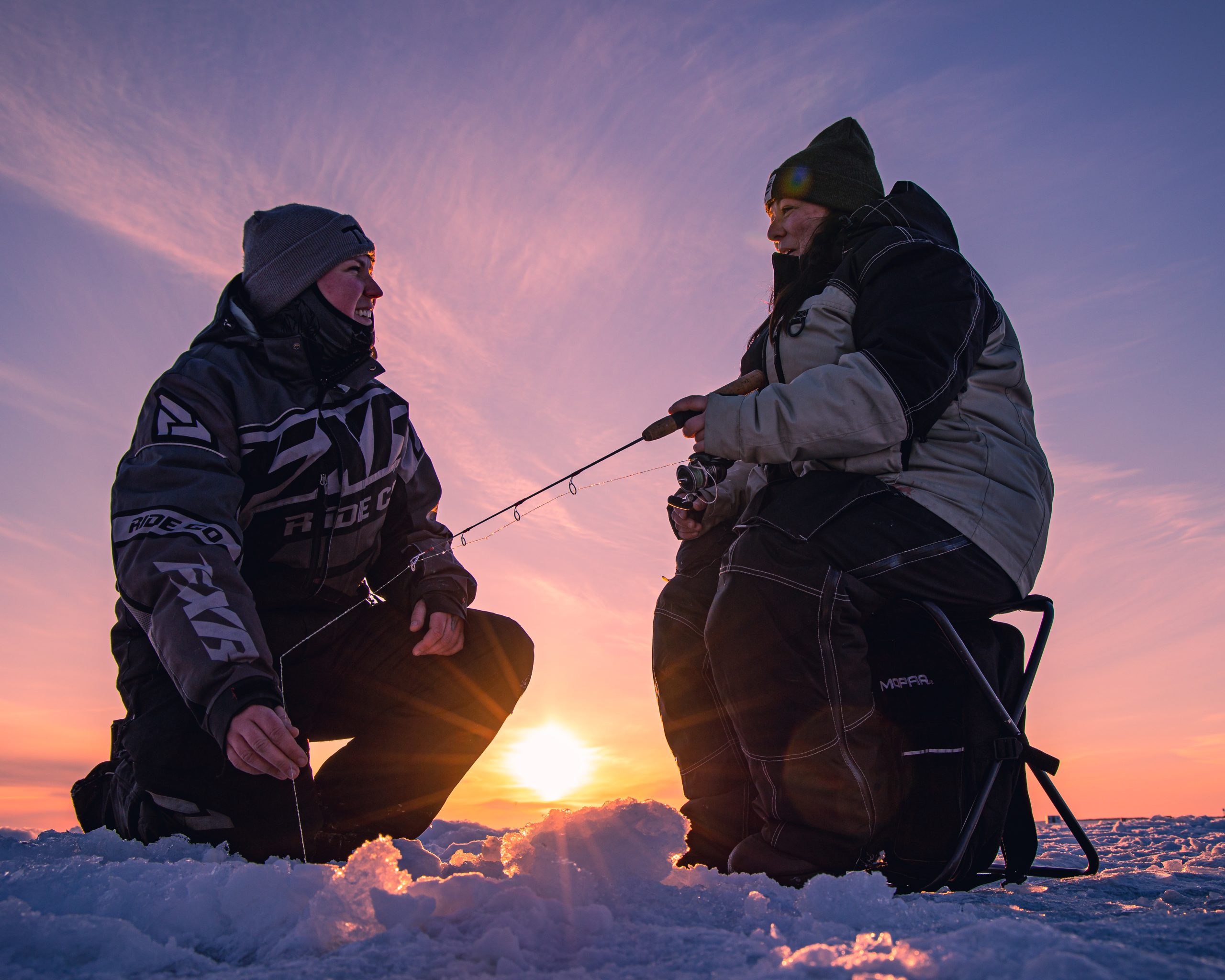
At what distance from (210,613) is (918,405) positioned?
6.64 ft

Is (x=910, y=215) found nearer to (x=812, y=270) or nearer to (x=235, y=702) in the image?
(x=812, y=270)

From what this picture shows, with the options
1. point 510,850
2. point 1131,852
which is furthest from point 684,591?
point 1131,852

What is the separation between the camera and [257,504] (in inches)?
107

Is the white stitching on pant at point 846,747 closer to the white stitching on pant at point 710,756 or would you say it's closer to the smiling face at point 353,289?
the white stitching on pant at point 710,756

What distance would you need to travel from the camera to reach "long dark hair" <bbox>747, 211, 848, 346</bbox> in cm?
267

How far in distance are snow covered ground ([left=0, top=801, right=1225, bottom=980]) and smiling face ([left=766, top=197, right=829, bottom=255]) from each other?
218 centimetres

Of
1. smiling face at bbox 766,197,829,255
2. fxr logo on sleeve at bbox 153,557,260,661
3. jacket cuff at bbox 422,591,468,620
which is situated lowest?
Result: fxr logo on sleeve at bbox 153,557,260,661

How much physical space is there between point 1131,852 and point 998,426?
235 centimetres

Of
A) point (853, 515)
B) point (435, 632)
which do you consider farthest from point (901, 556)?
point (435, 632)

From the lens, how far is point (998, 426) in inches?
90.8

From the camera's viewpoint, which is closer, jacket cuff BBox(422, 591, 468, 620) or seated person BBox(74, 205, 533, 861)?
seated person BBox(74, 205, 533, 861)

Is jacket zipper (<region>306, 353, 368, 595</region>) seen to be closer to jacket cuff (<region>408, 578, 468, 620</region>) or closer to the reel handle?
jacket cuff (<region>408, 578, 468, 620</region>)

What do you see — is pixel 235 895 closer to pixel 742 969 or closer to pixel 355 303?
pixel 742 969

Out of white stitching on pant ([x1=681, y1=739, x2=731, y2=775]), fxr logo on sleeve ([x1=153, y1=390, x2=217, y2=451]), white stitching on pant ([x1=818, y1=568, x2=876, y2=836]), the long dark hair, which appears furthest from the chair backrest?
fxr logo on sleeve ([x1=153, y1=390, x2=217, y2=451])
